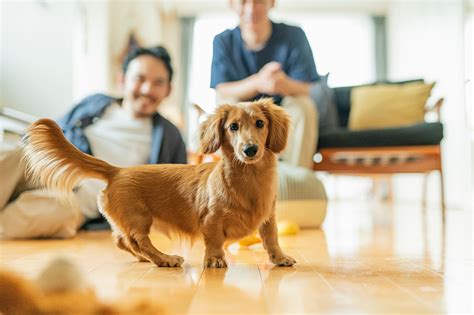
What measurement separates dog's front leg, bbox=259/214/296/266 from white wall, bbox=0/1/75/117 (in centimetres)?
291

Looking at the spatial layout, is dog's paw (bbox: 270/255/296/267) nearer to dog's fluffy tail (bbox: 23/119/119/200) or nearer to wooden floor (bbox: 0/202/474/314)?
wooden floor (bbox: 0/202/474/314)

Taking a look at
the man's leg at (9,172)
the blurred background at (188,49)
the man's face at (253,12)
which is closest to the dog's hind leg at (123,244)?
the man's face at (253,12)

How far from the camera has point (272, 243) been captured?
58.1 inches

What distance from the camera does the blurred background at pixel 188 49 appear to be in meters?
4.04

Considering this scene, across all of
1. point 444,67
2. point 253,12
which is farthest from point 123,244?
point 444,67

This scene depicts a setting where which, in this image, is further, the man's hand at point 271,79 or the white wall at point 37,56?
the white wall at point 37,56

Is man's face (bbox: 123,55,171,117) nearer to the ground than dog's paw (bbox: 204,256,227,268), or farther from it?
farther from it

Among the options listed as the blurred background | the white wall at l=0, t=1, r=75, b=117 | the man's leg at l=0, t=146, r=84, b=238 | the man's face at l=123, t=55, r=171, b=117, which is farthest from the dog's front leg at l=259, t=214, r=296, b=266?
the white wall at l=0, t=1, r=75, b=117

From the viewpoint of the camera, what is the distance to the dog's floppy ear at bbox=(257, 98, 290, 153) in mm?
1348

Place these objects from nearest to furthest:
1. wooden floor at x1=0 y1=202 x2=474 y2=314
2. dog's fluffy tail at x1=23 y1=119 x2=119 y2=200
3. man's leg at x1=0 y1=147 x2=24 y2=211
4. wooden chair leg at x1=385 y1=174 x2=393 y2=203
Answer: wooden floor at x1=0 y1=202 x2=474 y2=314 < dog's fluffy tail at x1=23 y1=119 x2=119 y2=200 < man's leg at x1=0 y1=147 x2=24 y2=211 < wooden chair leg at x1=385 y1=174 x2=393 y2=203

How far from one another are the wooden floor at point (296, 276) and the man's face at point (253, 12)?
2.16ft

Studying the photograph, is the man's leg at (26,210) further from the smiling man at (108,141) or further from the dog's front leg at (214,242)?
the dog's front leg at (214,242)

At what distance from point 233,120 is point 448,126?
15.5 feet

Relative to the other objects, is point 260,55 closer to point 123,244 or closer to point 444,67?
point 123,244
